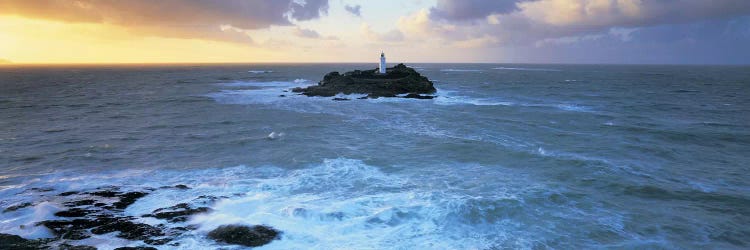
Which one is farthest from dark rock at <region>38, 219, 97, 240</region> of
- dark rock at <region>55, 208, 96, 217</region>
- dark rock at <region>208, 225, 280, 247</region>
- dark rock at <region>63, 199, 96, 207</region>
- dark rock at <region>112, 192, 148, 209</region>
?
dark rock at <region>208, 225, 280, 247</region>

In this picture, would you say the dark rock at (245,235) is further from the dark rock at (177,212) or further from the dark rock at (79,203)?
the dark rock at (79,203)

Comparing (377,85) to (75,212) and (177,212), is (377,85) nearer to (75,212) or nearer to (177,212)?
(177,212)

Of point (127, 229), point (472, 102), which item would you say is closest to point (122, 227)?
point (127, 229)

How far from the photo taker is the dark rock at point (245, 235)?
471 inches

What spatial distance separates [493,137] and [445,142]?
3.82 metres

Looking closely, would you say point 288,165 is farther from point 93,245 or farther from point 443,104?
point 443,104

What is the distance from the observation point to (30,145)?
2522 centimetres

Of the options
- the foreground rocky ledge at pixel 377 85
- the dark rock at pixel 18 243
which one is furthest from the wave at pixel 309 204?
the foreground rocky ledge at pixel 377 85

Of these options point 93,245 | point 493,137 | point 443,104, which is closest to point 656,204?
point 493,137

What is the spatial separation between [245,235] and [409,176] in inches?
336

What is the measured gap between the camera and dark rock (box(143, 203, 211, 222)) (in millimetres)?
13508

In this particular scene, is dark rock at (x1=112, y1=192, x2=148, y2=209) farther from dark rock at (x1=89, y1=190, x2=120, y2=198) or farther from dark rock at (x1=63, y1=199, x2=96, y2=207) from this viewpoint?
dark rock at (x1=63, y1=199, x2=96, y2=207)

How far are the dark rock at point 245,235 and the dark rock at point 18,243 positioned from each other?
4617 mm

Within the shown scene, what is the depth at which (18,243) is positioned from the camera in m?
11.4
